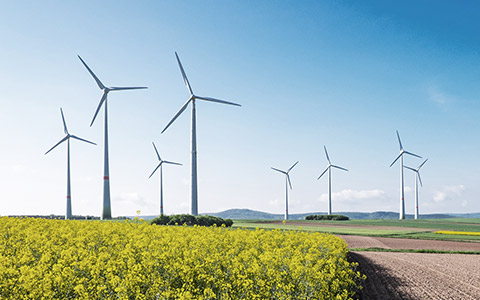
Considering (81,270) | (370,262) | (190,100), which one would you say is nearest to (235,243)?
(81,270)

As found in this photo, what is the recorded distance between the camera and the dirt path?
56.7ft

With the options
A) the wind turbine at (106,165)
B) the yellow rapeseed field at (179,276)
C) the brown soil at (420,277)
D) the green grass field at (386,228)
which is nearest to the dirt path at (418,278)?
the brown soil at (420,277)

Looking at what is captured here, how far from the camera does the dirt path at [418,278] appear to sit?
56.7 ft

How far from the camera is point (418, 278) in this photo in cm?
1970

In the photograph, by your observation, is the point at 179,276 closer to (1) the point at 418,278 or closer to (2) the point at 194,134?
(1) the point at 418,278

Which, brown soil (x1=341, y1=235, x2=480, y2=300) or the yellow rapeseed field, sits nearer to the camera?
the yellow rapeseed field

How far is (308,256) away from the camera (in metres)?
12.7

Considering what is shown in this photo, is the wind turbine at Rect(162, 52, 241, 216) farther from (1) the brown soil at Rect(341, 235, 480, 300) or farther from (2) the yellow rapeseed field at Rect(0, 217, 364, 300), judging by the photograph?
(2) the yellow rapeseed field at Rect(0, 217, 364, 300)

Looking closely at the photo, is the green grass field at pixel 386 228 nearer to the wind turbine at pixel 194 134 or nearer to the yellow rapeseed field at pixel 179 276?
the wind turbine at pixel 194 134

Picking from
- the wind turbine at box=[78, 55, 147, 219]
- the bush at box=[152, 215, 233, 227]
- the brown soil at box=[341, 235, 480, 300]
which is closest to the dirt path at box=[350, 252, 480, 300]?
the brown soil at box=[341, 235, 480, 300]

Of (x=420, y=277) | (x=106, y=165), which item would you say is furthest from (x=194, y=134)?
(x=420, y=277)

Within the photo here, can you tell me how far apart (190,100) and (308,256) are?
47.7 meters

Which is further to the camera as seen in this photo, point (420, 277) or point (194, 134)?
point (194, 134)

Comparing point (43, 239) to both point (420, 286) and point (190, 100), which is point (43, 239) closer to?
point (420, 286)
